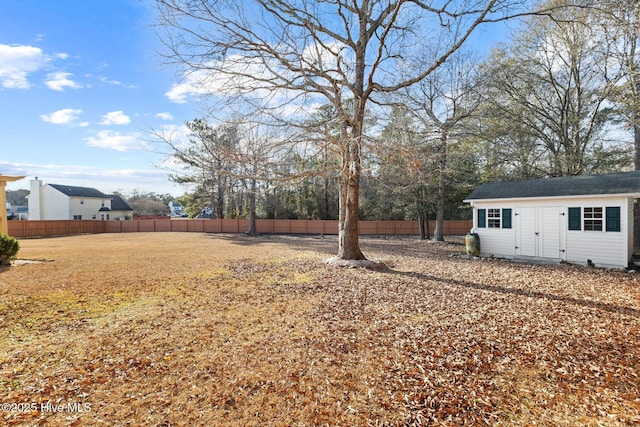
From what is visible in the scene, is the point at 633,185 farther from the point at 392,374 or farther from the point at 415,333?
the point at 392,374

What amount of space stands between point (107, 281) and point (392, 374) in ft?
24.4

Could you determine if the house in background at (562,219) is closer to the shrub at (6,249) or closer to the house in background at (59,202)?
the shrub at (6,249)

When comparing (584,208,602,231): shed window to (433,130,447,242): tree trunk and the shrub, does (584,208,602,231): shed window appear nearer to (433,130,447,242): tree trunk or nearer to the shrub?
(433,130,447,242): tree trunk

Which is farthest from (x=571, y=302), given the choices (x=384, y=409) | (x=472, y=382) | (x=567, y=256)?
(x=567, y=256)

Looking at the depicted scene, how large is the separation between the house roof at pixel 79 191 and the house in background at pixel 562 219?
41.0 metres

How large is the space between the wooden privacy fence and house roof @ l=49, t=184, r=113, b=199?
367 inches

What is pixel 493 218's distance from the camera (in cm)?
1224

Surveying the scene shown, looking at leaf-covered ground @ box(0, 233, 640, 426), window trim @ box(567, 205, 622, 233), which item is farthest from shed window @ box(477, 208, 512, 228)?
leaf-covered ground @ box(0, 233, 640, 426)

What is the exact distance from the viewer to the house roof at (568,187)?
30.6 ft

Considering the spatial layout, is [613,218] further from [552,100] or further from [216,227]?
[216,227]

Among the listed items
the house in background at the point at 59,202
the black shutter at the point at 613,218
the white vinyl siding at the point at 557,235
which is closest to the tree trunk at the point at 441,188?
the white vinyl siding at the point at 557,235

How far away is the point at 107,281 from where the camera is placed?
7531mm

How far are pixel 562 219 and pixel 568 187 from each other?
1.11 metres

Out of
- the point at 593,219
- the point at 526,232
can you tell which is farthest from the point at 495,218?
the point at 593,219
